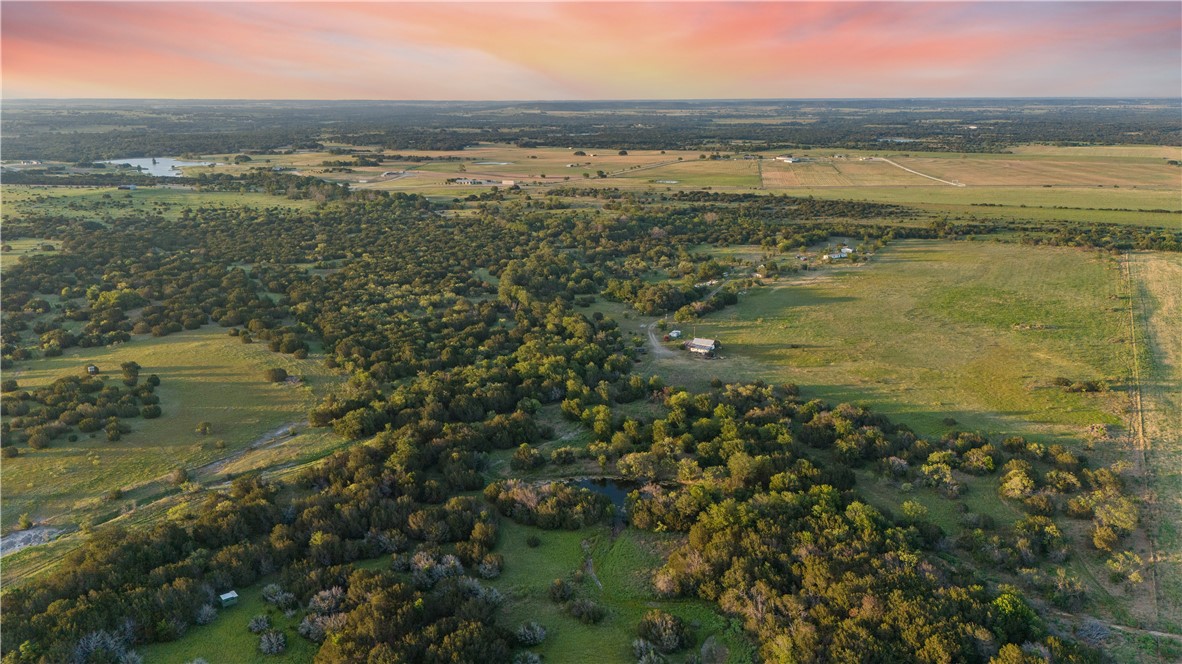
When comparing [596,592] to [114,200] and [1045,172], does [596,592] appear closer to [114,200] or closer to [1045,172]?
[114,200]

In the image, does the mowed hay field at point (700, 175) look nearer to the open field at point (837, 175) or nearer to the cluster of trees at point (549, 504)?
the open field at point (837, 175)

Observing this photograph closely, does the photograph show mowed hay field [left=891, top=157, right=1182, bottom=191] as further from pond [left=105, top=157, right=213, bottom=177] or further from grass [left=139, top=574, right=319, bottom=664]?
pond [left=105, top=157, right=213, bottom=177]

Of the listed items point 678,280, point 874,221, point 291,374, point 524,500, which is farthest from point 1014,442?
point 874,221

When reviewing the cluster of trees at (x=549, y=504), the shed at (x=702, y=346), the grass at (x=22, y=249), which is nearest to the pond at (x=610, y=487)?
the cluster of trees at (x=549, y=504)

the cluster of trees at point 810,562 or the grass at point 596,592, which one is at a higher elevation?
the cluster of trees at point 810,562

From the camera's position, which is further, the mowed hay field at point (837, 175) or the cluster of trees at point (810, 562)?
the mowed hay field at point (837, 175)

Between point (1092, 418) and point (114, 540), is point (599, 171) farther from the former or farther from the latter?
point (114, 540)
